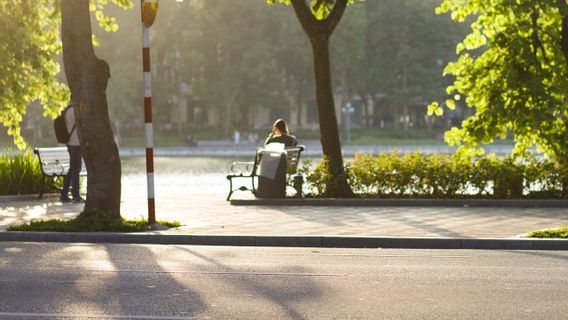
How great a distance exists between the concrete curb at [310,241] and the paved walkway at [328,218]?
1.12 feet

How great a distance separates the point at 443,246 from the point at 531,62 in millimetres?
5298

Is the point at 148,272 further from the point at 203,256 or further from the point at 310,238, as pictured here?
the point at 310,238

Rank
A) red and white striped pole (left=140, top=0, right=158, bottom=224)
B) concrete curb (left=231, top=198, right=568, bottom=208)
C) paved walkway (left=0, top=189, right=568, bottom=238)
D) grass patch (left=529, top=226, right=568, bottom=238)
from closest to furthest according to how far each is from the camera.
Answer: grass patch (left=529, top=226, right=568, bottom=238) < paved walkway (left=0, top=189, right=568, bottom=238) < red and white striped pole (left=140, top=0, right=158, bottom=224) < concrete curb (left=231, top=198, right=568, bottom=208)

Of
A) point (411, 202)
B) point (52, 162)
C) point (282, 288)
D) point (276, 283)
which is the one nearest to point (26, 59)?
point (52, 162)

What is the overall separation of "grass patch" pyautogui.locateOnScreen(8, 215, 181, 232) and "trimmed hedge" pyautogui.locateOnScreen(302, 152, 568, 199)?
5234 millimetres

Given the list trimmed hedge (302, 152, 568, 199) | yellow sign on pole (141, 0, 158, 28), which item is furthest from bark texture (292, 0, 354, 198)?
yellow sign on pole (141, 0, 158, 28)

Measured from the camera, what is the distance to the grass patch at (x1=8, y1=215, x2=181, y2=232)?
45.9ft

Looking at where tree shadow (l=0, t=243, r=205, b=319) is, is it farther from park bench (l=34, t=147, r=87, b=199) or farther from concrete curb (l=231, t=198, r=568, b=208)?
park bench (l=34, t=147, r=87, b=199)

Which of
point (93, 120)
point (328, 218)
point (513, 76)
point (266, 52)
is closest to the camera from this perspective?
point (93, 120)

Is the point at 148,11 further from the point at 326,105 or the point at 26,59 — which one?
the point at 26,59

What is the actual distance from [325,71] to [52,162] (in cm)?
608

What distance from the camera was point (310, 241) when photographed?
12.9 metres

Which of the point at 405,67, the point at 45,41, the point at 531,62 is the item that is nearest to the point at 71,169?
the point at 45,41

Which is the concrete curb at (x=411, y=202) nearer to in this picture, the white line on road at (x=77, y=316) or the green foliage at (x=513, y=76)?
the green foliage at (x=513, y=76)
